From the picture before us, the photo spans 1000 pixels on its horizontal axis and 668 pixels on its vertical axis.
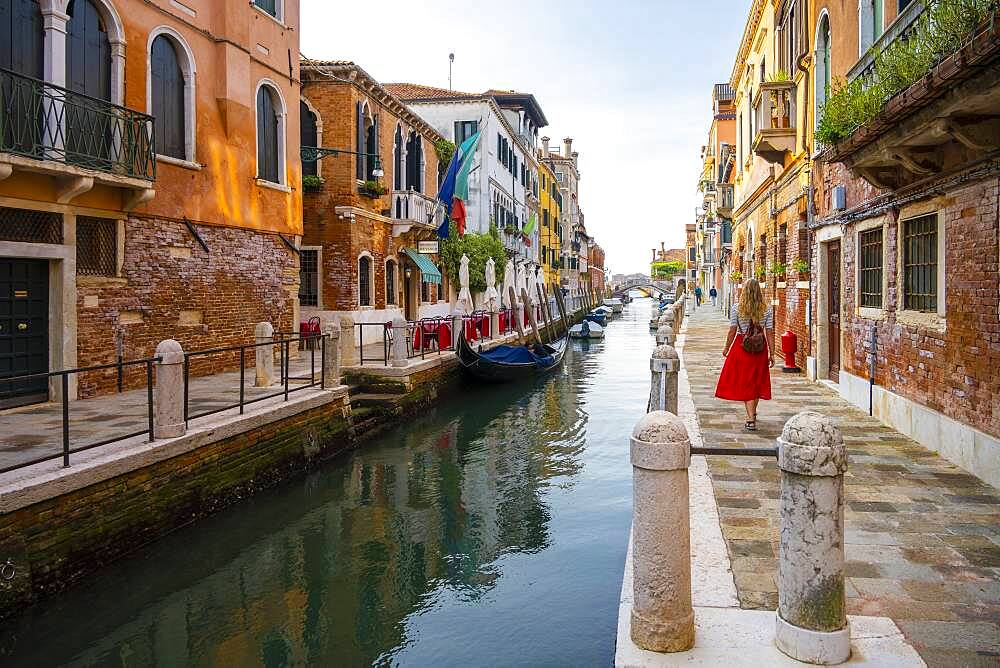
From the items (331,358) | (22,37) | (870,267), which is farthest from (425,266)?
(870,267)

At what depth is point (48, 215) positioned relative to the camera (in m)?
9.30

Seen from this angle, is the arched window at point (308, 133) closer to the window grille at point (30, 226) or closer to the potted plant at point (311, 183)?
the potted plant at point (311, 183)

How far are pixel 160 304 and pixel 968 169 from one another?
1021 centimetres

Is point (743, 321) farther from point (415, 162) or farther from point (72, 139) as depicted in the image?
point (415, 162)

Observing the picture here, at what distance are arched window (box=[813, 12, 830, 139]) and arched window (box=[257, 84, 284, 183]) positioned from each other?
9.28m

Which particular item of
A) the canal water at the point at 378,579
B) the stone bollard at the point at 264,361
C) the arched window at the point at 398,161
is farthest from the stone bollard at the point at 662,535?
the arched window at the point at 398,161

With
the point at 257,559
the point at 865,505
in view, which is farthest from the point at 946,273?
the point at 257,559

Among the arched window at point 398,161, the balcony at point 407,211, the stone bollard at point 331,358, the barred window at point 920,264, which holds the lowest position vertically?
the stone bollard at point 331,358

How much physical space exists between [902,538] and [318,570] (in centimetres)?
455

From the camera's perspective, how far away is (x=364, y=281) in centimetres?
1842

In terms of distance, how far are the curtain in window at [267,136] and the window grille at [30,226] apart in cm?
460

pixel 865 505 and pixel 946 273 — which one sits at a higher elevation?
pixel 946 273

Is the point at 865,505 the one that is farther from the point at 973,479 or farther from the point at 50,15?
the point at 50,15

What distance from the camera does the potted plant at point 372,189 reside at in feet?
59.1
